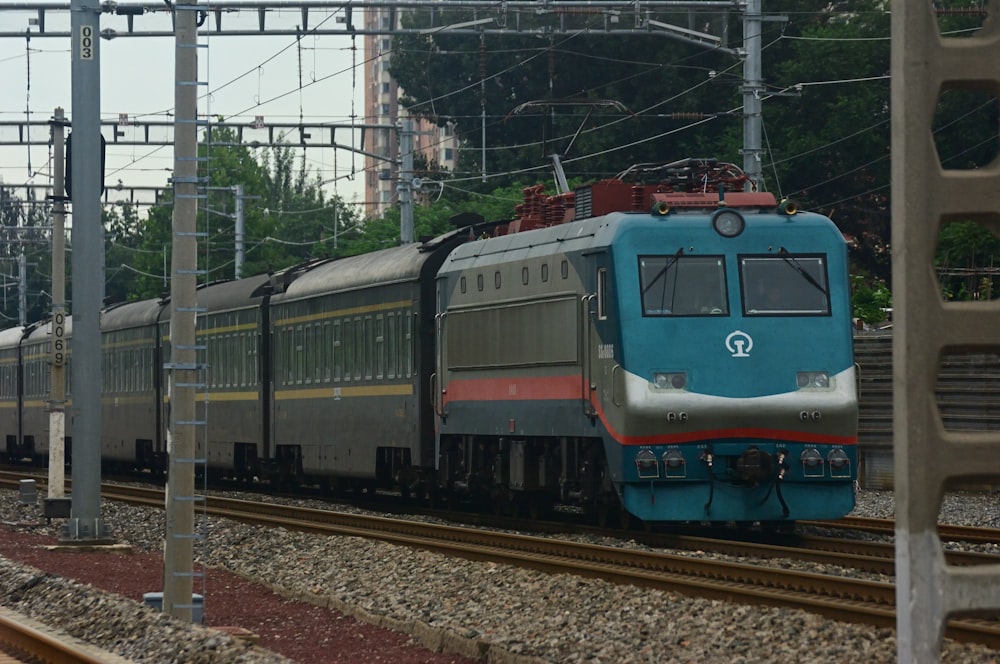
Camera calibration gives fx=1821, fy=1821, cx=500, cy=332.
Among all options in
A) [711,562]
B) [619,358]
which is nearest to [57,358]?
[619,358]

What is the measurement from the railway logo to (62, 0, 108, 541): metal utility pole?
23.9 ft

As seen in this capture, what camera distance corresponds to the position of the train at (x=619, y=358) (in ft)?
57.2

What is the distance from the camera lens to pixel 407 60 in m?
69.9

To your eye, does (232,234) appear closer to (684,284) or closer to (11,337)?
(11,337)

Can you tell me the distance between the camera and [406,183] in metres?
39.2

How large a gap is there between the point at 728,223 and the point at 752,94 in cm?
896

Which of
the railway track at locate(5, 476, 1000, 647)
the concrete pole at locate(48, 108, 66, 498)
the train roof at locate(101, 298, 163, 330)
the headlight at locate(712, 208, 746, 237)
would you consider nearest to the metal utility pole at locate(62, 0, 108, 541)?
the railway track at locate(5, 476, 1000, 647)

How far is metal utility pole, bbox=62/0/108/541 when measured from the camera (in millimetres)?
20297

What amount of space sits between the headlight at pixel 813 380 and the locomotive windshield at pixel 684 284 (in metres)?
0.97

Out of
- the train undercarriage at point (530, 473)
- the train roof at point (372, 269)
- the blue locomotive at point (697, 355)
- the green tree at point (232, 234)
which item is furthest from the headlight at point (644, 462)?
the green tree at point (232, 234)

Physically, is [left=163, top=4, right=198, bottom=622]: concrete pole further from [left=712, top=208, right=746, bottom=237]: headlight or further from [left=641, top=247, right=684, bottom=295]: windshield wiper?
[left=712, top=208, right=746, bottom=237]: headlight

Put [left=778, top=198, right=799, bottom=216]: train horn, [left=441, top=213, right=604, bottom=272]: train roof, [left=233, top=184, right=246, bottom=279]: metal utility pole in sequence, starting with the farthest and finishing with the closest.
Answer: [left=233, top=184, right=246, bottom=279]: metal utility pole, [left=441, top=213, right=604, bottom=272]: train roof, [left=778, top=198, right=799, bottom=216]: train horn

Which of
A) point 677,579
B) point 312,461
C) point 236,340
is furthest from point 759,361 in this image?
point 236,340

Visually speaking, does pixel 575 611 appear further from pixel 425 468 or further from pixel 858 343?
pixel 858 343
